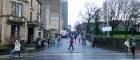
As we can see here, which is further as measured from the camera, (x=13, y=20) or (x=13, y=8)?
(x=13, y=8)

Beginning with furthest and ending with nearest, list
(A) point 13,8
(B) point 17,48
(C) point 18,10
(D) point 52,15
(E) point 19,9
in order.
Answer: (D) point 52,15, (E) point 19,9, (C) point 18,10, (A) point 13,8, (B) point 17,48

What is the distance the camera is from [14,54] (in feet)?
107

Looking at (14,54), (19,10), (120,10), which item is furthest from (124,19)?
(14,54)

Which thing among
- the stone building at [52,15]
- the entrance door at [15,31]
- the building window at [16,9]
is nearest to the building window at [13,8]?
the building window at [16,9]

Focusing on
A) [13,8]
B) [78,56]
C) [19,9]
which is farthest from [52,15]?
[78,56]

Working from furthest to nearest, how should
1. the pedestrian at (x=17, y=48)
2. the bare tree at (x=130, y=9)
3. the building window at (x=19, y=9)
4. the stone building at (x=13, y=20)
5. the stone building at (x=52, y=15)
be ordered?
the stone building at (x=52, y=15), the bare tree at (x=130, y=9), the building window at (x=19, y=9), the stone building at (x=13, y=20), the pedestrian at (x=17, y=48)

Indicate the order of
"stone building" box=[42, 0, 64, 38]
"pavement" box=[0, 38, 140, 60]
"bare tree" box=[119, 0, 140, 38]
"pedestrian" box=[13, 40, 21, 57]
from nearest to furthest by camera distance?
"pavement" box=[0, 38, 140, 60] < "pedestrian" box=[13, 40, 21, 57] < "bare tree" box=[119, 0, 140, 38] < "stone building" box=[42, 0, 64, 38]

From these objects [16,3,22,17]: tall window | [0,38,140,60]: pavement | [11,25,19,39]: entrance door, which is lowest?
[0,38,140,60]: pavement

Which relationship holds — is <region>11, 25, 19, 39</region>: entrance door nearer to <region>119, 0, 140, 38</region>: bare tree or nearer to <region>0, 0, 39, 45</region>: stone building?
<region>0, 0, 39, 45</region>: stone building

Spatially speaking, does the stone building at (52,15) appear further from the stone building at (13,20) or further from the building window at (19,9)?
the building window at (19,9)

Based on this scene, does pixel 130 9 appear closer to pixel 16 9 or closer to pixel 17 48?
pixel 16 9

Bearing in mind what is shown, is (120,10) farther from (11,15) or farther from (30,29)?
(11,15)

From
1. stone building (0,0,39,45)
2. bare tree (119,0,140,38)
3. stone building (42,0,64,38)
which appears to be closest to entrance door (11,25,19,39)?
stone building (0,0,39,45)

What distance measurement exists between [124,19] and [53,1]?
176 feet
